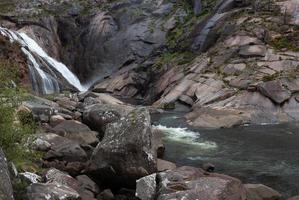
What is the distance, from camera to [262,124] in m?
30.8

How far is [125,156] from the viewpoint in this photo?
54.3 feet

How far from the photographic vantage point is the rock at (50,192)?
509 inches

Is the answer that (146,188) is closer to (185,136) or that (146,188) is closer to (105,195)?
(105,195)

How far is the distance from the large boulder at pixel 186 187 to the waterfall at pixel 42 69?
95.9 ft

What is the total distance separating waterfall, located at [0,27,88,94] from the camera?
4325cm

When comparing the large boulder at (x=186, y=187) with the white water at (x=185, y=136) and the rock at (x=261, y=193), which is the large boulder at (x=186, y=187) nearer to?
the rock at (x=261, y=193)

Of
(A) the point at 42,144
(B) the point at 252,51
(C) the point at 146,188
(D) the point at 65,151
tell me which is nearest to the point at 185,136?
(D) the point at 65,151

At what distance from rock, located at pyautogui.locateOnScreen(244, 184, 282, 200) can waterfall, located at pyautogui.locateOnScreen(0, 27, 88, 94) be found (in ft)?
98.2

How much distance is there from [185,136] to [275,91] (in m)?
10.5

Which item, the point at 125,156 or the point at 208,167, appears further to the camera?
the point at 208,167

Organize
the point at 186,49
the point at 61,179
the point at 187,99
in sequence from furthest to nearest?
→ the point at 186,49, the point at 187,99, the point at 61,179

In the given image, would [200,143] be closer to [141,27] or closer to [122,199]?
[122,199]

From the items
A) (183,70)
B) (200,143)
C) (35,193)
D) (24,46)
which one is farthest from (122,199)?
(24,46)

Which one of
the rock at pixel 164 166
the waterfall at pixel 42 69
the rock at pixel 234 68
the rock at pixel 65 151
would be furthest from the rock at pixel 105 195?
the waterfall at pixel 42 69
